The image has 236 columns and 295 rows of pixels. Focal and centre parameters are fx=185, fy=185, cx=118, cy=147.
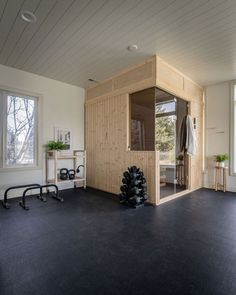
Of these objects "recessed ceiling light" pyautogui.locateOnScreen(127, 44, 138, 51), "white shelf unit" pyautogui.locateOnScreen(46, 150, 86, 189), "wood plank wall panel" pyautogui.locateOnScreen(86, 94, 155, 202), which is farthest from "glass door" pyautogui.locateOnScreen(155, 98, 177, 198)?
"white shelf unit" pyautogui.locateOnScreen(46, 150, 86, 189)

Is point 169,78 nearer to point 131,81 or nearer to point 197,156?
point 131,81

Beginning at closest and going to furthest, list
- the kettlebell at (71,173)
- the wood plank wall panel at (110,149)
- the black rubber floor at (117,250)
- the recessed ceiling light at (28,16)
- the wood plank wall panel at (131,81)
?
the black rubber floor at (117,250)
the recessed ceiling light at (28,16)
the wood plank wall panel at (131,81)
the wood plank wall panel at (110,149)
the kettlebell at (71,173)

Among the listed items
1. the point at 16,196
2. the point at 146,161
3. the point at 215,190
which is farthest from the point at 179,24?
the point at 16,196

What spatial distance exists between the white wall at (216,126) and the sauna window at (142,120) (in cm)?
244

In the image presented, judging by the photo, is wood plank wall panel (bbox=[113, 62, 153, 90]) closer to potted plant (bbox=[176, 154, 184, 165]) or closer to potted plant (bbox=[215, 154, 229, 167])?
potted plant (bbox=[176, 154, 184, 165])

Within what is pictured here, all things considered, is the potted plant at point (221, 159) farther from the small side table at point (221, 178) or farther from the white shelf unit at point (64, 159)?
the white shelf unit at point (64, 159)

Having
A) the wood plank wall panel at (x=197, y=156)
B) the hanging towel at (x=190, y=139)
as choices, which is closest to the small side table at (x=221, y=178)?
the wood plank wall panel at (x=197, y=156)

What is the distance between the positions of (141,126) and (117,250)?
8.67 ft

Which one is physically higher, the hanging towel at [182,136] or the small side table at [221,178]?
the hanging towel at [182,136]

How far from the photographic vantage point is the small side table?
495cm

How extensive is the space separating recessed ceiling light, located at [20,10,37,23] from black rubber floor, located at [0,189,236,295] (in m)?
3.01

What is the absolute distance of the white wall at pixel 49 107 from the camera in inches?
168

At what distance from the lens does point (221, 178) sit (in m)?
5.12

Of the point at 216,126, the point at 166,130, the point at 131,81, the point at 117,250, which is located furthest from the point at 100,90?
the point at 117,250
